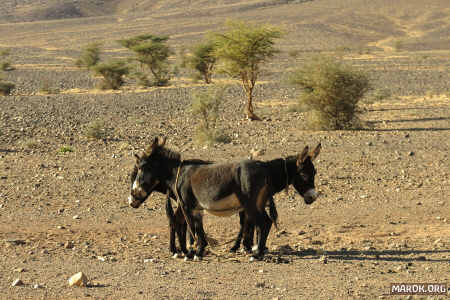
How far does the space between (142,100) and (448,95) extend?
14.5 m

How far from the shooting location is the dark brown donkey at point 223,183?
7.21 meters

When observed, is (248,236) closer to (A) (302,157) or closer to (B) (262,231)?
(B) (262,231)

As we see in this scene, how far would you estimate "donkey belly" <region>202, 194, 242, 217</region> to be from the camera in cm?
731

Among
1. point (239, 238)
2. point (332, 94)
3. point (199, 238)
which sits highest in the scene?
point (199, 238)

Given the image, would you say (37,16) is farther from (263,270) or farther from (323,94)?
(263,270)

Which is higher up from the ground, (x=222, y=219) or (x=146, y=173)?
(x=146, y=173)

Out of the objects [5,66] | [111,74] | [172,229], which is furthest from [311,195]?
[5,66]

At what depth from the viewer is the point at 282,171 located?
24.8 feet

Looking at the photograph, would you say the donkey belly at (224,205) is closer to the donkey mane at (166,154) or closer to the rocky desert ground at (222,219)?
the rocky desert ground at (222,219)

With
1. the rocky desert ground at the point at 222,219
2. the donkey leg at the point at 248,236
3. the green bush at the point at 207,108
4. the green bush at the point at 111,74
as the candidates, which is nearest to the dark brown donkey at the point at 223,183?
the donkey leg at the point at 248,236

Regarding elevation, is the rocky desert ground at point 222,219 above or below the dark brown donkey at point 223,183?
below

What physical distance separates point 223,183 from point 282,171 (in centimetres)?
77

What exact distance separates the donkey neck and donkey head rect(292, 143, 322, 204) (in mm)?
78

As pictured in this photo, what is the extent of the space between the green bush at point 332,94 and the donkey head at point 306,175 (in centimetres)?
1216
